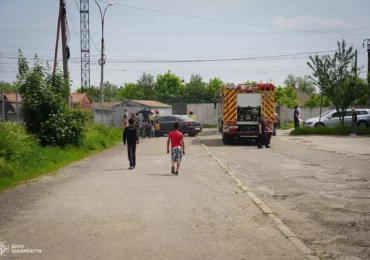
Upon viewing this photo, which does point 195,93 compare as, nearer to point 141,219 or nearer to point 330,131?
point 330,131

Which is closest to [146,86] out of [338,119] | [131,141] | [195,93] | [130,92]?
[130,92]

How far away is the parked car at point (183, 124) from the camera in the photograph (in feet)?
106

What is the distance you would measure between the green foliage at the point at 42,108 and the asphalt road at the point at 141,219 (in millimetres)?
5553

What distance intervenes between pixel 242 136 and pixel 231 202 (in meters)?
15.5

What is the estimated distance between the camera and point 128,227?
21.2ft

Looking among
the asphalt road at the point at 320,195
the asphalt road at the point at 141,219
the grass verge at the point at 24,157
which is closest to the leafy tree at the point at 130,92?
the grass verge at the point at 24,157

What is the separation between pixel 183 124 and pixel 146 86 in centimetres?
8291

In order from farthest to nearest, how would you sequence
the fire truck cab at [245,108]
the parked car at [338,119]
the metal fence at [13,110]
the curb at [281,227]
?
1. the parked car at [338,119]
2. the fire truck cab at [245,108]
3. the metal fence at [13,110]
4. the curb at [281,227]

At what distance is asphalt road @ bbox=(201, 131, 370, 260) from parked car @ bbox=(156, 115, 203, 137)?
1563 cm

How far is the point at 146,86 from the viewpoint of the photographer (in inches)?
4493

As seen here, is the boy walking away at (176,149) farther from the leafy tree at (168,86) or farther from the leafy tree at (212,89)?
the leafy tree at (168,86)

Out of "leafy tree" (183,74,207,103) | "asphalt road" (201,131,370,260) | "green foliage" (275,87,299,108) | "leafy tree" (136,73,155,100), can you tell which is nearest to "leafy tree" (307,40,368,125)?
"asphalt road" (201,131,370,260)

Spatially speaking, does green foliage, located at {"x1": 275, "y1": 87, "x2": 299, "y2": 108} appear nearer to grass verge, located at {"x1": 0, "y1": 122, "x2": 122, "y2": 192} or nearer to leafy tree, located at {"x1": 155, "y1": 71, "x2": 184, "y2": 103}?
leafy tree, located at {"x1": 155, "y1": 71, "x2": 184, "y2": 103}

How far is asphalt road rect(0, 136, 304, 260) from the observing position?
536 centimetres
